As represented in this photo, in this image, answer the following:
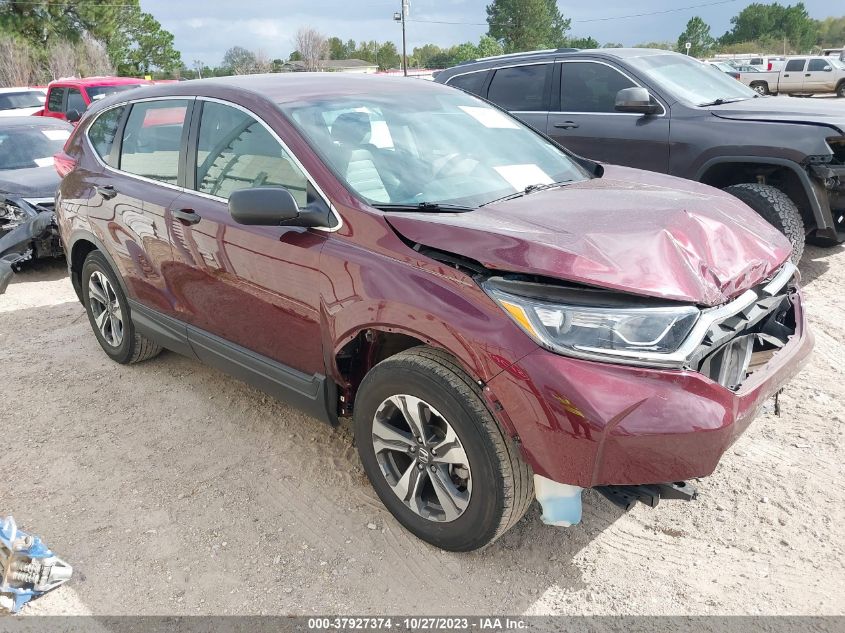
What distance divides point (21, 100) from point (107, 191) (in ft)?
49.7

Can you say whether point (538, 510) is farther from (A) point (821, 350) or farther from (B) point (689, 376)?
(A) point (821, 350)

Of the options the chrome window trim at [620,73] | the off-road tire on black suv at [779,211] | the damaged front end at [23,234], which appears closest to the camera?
the off-road tire on black suv at [779,211]

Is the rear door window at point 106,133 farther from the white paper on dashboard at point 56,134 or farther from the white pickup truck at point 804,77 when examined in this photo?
the white pickup truck at point 804,77

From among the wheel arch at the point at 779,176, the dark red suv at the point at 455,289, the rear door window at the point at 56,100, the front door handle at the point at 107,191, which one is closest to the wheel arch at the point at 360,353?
the dark red suv at the point at 455,289

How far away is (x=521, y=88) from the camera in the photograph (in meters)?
6.82

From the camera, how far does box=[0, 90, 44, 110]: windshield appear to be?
1595 centimetres

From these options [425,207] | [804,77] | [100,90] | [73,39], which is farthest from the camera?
[73,39]

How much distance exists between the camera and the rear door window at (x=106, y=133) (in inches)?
166

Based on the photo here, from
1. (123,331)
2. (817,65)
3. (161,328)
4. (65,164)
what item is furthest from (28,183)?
(817,65)

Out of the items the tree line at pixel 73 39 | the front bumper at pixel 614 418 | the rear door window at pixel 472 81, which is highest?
the tree line at pixel 73 39

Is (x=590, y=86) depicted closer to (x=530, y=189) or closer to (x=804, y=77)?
(x=530, y=189)

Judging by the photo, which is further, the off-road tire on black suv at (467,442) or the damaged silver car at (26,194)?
the damaged silver car at (26,194)

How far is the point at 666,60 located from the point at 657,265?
199 inches

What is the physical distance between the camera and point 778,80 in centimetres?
2761
